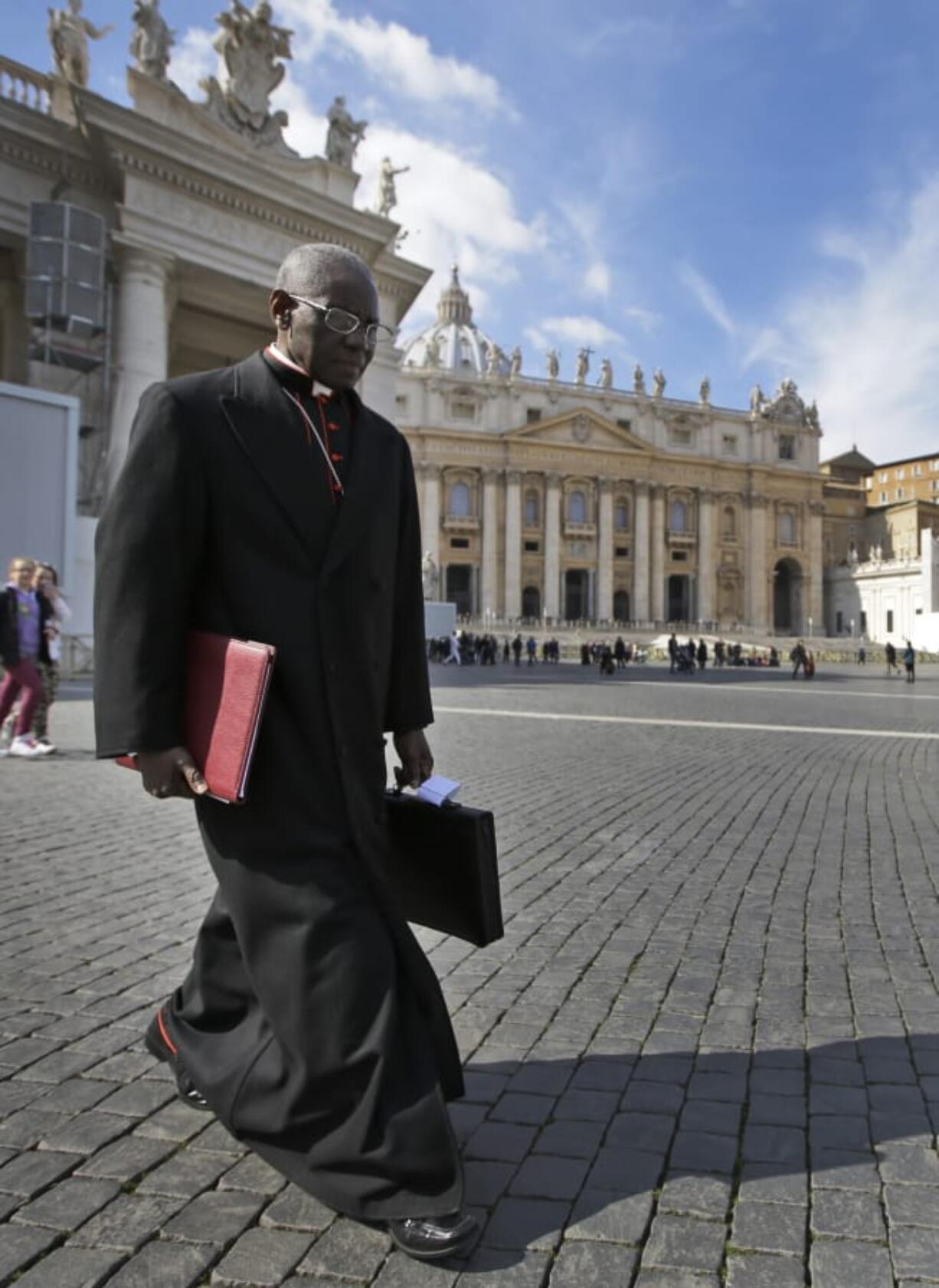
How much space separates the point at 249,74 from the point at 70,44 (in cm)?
410

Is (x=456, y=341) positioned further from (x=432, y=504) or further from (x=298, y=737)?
(x=298, y=737)

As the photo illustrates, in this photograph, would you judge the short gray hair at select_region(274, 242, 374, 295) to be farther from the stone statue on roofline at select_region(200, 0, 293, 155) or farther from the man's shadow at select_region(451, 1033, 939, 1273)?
the stone statue on roofline at select_region(200, 0, 293, 155)

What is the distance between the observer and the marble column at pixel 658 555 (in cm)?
6975

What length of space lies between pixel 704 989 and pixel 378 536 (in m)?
1.86

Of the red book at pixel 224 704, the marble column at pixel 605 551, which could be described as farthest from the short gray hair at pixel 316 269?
the marble column at pixel 605 551

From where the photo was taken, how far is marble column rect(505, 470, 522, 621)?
6631 centimetres

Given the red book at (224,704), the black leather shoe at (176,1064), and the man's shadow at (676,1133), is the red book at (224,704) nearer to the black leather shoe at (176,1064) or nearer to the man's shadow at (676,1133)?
the black leather shoe at (176,1064)

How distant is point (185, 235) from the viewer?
2077 cm

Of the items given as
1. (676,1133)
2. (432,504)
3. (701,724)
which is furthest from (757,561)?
(676,1133)

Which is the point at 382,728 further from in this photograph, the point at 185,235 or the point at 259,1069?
the point at 185,235

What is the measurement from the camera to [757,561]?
72.2 m

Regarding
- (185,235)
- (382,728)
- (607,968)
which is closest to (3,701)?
(607,968)

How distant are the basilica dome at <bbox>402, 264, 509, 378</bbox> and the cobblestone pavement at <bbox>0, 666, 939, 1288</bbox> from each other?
70.9 metres

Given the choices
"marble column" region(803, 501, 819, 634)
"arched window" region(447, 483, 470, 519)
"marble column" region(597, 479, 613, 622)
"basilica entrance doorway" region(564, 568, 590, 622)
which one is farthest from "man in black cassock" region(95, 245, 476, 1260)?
"marble column" region(803, 501, 819, 634)
